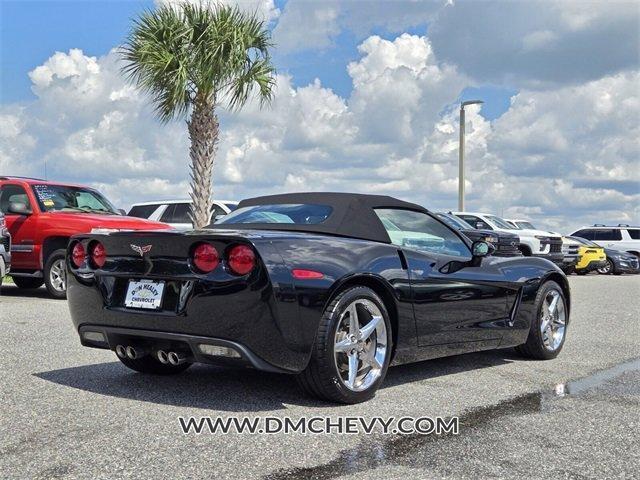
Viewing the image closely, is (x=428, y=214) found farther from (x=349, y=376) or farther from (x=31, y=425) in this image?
(x=31, y=425)

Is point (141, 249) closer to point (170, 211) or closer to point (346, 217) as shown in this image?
point (346, 217)

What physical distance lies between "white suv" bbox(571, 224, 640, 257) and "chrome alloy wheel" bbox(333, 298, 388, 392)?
87.6 feet

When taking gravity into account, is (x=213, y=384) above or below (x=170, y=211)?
below

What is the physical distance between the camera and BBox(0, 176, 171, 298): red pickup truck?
465 inches

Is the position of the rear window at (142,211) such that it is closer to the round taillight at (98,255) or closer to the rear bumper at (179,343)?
the round taillight at (98,255)

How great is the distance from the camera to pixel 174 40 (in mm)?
17812

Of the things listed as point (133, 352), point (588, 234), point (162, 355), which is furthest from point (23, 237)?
point (588, 234)

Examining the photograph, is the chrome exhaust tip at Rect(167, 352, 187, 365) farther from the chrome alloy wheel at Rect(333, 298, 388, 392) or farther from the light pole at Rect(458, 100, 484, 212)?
the light pole at Rect(458, 100, 484, 212)

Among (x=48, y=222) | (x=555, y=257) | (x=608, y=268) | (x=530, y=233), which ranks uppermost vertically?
(x=530, y=233)

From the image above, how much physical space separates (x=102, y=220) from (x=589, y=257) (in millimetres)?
18048

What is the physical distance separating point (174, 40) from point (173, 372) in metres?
13.2

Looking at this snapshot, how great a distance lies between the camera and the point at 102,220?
11.8 metres

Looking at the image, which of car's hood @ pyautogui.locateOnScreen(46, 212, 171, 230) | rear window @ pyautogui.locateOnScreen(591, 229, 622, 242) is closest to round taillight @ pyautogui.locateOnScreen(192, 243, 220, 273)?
car's hood @ pyautogui.locateOnScreen(46, 212, 171, 230)

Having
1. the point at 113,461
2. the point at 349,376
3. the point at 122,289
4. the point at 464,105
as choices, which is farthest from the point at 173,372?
the point at 464,105
